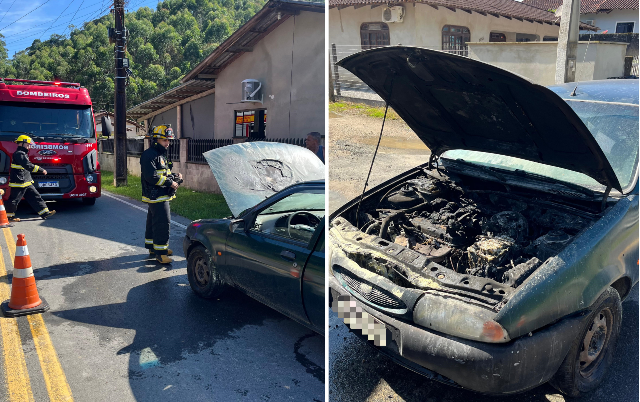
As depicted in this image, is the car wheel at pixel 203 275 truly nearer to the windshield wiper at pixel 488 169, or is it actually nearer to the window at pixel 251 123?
the windshield wiper at pixel 488 169

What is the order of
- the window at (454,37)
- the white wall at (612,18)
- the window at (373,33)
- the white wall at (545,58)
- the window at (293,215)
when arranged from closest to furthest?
the window at (293,215), the white wall at (612,18), the white wall at (545,58), the window at (454,37), the window at (373,33)

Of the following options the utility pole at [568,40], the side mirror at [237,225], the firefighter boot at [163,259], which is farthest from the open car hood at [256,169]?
the utility pole at [568,40]

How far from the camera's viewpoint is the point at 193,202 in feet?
35.6

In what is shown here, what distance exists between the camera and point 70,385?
3188 millimetres

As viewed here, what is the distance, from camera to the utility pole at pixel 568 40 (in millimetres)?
4775

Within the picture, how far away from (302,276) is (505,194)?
5.48ft

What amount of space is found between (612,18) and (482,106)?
226cm

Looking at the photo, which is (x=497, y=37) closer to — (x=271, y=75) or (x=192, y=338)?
(x=271, y=75)

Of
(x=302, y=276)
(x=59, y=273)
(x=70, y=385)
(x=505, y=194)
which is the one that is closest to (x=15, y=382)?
(x=70, y=385)

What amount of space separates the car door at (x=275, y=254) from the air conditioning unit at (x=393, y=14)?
1264cm

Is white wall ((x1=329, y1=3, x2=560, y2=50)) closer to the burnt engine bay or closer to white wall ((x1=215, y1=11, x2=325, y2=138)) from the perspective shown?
white wall ((x1=215, y1=11, x2=325, y2=138))

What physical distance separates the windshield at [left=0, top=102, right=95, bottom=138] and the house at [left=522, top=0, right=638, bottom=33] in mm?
9347

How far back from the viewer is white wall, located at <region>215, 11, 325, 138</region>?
11492 mm

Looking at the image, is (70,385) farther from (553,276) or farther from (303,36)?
(303,36)
